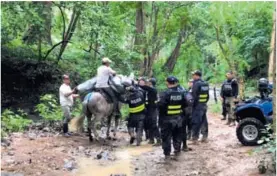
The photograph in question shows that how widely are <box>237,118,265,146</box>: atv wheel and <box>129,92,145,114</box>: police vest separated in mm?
2553

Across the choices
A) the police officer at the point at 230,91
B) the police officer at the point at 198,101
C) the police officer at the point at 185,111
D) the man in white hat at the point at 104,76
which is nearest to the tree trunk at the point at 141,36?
the police officer at the point at 230,91

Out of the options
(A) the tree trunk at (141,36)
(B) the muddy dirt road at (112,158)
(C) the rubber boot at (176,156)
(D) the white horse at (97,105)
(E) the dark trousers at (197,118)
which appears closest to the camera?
(B) the muddy dirt road at (112,158)

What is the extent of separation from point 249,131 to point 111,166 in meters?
3.51

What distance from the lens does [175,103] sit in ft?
31.7

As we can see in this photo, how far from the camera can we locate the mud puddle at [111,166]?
8.95 metres

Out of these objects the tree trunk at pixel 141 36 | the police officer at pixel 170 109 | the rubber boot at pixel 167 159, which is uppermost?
the tree trunk at pixel 141 36

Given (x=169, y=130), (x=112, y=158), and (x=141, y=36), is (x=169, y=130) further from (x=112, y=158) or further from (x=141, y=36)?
(x=141, y=36)

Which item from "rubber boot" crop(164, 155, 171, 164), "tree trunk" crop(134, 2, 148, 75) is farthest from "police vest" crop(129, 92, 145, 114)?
"tree trunk" crop(134, 2, 148, 75)

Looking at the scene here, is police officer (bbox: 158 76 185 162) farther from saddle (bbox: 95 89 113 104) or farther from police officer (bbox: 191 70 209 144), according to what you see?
saddle (bbox: 95 89 113 104)

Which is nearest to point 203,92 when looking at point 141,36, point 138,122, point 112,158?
point 138,122

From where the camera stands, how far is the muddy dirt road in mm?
8641

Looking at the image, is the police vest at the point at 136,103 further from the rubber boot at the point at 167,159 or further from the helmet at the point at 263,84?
the helmet at the point at 263,84

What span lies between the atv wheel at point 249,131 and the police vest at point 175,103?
1.88 metres

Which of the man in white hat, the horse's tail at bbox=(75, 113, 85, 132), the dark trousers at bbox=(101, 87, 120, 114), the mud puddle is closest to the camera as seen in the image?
the mud puddle
